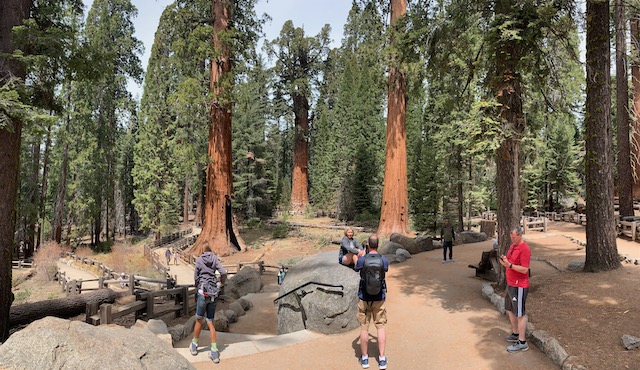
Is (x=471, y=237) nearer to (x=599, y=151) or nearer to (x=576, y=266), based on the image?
(x=576, y=266)

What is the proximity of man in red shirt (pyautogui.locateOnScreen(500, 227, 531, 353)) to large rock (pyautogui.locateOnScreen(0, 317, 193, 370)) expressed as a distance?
473 centimetres

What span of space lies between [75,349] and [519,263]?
5746mm

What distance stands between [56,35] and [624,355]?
10482 mm

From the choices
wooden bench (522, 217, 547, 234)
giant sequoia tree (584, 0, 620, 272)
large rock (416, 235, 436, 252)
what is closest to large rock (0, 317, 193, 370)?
giant sequoia tree (584, 0, 620, 272)

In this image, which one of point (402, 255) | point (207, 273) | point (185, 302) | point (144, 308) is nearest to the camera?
point (207, 273)

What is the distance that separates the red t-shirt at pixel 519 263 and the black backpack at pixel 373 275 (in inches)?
79.1

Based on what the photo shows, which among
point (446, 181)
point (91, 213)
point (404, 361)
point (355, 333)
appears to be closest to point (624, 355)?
point (404, 361)

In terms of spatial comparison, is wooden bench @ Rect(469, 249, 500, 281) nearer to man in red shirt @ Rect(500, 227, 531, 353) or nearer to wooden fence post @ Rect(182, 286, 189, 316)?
man in red shirt @ Rect(500, 227, 531, 353)

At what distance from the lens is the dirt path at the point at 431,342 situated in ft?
18.2

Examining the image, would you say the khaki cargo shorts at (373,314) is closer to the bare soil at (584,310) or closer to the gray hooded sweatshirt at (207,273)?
the gray hooded sweatshirt at (207,273)

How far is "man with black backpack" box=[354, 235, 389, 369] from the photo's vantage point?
17.8 feet

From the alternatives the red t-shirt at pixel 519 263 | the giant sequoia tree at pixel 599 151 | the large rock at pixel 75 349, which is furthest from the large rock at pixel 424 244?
the large rock at pixel 75 349

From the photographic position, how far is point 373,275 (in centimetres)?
542

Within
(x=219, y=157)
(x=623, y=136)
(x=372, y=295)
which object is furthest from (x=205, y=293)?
(x=623, y=136)
